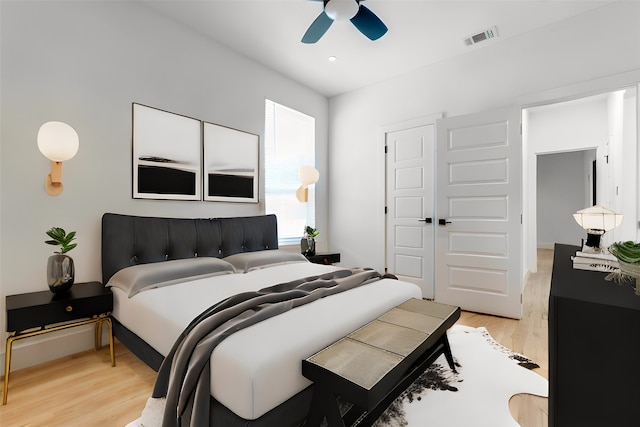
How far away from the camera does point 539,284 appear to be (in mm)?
4496

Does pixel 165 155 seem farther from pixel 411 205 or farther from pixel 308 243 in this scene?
pixel 411 205

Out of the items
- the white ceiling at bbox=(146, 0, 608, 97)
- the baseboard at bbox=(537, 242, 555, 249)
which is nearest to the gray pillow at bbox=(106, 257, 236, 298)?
the white ceiling at bbox=(146, 0, 608, 97)

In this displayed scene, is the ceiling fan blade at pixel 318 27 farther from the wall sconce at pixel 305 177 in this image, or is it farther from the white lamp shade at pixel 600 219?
the white lamp shade at pixel 600 219

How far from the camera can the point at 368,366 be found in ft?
3.71

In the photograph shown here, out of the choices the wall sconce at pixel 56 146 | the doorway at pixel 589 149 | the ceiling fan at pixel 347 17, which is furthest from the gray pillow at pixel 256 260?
the doorway at pixel 589 149

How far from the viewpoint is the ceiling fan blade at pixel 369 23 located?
2220 mm

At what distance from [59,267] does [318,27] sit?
102 inches

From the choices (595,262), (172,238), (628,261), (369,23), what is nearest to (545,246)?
(369,23)

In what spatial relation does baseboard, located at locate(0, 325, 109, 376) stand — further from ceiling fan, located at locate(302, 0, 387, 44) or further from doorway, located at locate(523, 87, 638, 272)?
doorway, located at locate(523, 87, 638, 272)

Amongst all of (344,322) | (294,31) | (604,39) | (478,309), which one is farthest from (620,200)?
(294,31)

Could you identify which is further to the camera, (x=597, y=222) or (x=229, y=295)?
(x=229, y=295)

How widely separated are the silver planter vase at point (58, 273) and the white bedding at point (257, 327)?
31cm

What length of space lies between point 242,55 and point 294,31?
0.79 m

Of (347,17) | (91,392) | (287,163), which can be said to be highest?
(347,17)
